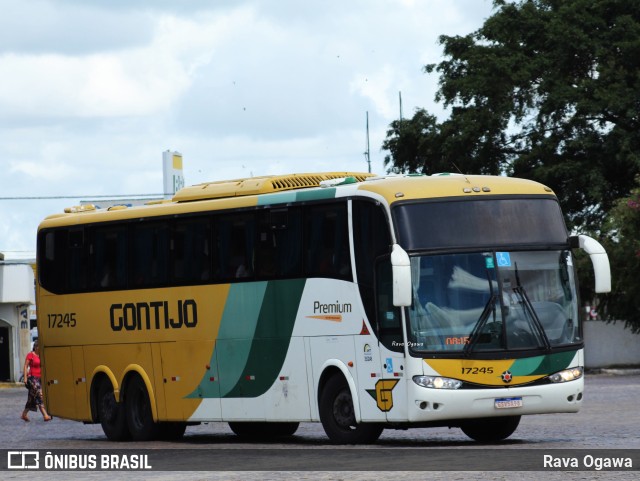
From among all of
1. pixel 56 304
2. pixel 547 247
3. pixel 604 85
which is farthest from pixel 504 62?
pixel 547 247

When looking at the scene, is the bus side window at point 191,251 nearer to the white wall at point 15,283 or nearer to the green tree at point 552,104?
the green tree at point 552,104

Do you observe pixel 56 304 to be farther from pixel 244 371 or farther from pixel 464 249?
pixel 464 249

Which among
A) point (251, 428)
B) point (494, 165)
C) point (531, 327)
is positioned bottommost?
point (251, 428)

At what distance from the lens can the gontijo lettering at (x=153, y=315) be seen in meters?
24.5

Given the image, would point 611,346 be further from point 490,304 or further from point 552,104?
point 490,304

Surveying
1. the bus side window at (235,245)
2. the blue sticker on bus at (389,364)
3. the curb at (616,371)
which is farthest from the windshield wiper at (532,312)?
the curb at (616,371)

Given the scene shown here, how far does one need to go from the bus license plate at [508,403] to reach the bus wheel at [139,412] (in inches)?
280

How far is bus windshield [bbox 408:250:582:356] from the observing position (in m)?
20.4

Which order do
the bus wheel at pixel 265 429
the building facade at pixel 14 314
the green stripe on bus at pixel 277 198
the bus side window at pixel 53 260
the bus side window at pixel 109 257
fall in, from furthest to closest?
1. the building facade at pixel 14 314
2. the bus side window at pixel 53 260
3. the bus side window at pixel 109 257
4. the bus wheel at pixel 265 429
5. the green stripe on bus at pixel 277 198

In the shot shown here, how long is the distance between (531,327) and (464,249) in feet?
4.24

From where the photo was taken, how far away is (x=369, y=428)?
2128 centimetres

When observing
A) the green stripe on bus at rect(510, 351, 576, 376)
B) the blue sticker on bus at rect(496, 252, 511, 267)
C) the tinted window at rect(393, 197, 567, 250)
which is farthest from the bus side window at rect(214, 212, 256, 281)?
the green stripe on bus at rect(510, 351, 576, 376)

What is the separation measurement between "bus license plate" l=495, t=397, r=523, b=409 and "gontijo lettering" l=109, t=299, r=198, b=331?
5.74 meters

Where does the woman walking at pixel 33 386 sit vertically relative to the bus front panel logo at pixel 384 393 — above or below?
below
